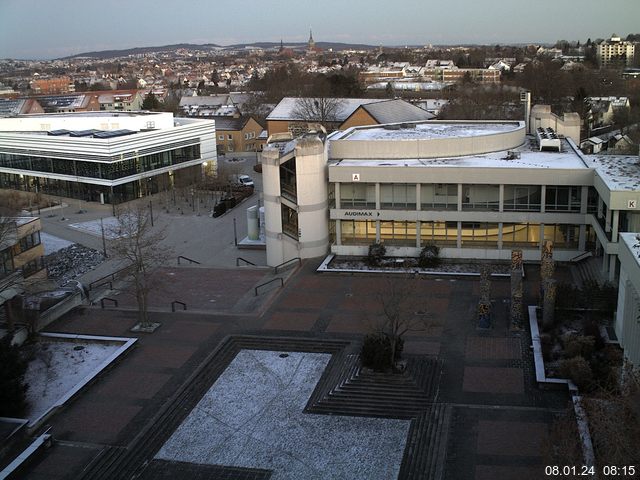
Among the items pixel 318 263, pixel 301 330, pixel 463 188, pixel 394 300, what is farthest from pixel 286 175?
pixel 394 300

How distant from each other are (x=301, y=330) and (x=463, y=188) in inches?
485

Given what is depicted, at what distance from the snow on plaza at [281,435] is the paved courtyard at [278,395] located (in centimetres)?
5

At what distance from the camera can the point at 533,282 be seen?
3147cm

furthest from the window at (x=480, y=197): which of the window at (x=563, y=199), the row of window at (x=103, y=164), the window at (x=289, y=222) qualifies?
the row of window at (x=103, y=164)

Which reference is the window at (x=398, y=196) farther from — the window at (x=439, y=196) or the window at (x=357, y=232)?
the window at (x=357, y=232)

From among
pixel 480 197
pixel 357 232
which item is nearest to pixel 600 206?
pixel 480 197

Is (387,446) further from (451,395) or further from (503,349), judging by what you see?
(503,349)

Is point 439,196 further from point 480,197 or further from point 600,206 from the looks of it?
point 600,206

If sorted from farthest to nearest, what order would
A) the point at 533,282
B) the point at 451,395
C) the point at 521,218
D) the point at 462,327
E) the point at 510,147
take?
the point at 510,147 → the point at 521,218 → the point at 533,282 → the point at 462,327 → the point at 451,395

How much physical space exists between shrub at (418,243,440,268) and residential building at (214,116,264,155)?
49520 mm

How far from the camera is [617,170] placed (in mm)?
32719

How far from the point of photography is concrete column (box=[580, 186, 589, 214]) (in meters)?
33.2

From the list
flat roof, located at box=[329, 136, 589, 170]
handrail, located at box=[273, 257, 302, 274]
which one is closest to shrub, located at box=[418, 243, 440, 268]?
flat roof, located at box=[329, 136, 589, 170]

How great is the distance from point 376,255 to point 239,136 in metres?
50.5
